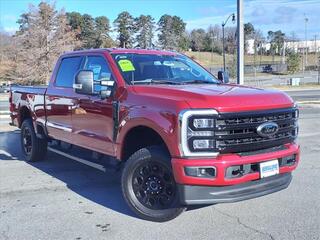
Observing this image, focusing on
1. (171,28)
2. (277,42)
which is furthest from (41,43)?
(277,42)

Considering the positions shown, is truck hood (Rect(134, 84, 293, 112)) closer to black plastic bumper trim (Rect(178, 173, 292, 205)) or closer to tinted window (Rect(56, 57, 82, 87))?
black plastic bumper trim (Rect(178, 173, 292, 205))

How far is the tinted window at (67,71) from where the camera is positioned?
713 cm

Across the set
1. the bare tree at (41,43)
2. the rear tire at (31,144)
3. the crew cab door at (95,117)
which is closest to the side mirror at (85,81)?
the crew cab door at (95,117)

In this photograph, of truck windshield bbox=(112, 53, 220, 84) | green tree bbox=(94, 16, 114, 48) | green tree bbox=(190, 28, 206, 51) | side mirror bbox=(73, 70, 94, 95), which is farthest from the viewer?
green tree bbox=(190, 28, 206, 51)

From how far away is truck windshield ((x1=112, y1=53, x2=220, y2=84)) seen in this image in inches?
237

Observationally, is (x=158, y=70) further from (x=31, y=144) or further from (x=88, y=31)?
(x=88, y=31)

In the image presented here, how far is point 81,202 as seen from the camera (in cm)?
606

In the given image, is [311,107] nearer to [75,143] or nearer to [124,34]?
[75,143]

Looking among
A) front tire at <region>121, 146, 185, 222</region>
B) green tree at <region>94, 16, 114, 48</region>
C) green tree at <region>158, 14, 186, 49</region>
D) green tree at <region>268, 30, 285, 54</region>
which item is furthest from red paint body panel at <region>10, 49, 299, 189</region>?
green tree at <region>268, 30, 285, 54</region>

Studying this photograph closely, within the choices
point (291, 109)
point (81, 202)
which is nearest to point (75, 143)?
point (81, 202)

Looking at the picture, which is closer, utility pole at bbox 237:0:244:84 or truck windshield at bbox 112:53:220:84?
truck windshield at bbox 112:53:220:84

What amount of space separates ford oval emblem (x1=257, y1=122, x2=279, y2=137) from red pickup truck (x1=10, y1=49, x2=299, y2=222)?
0.01 metres

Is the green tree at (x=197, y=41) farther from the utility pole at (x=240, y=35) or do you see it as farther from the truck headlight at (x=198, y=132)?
the truck headlight at (x=198, y=132)

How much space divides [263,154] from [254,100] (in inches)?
23.2
